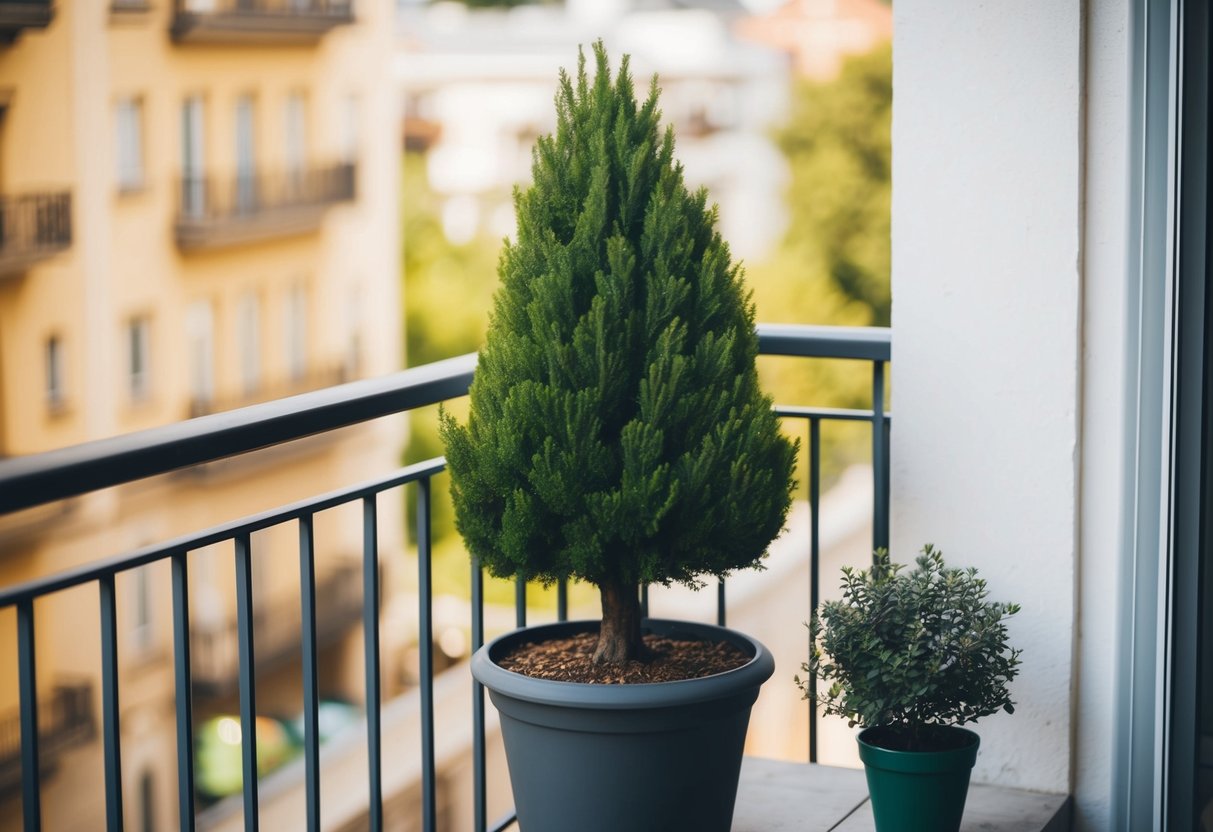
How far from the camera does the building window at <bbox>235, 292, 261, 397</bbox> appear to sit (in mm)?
20906

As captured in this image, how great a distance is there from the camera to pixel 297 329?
2353 cm

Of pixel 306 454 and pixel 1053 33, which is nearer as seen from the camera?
pixel 1053 33

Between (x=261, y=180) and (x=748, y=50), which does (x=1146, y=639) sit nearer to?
(x=261, y=180)

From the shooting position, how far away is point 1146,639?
92.5 inches

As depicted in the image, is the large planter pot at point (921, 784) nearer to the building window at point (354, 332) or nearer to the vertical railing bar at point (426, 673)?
the vertical railing bar at point (426, 673)

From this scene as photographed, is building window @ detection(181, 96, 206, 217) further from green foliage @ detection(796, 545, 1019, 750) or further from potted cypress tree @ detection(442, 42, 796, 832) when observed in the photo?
green foliage @ detection(796, 545, 1019, 750)

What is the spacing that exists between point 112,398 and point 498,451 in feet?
60.1

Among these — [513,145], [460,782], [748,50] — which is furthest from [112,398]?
[748,50]

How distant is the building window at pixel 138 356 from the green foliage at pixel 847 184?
32.8ft

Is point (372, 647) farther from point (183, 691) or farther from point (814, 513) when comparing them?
point (814, 513)

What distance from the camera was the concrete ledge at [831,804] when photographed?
2.40 m

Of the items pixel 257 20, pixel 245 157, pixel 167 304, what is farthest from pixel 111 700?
pixel 245 157

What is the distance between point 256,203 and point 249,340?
2.15m

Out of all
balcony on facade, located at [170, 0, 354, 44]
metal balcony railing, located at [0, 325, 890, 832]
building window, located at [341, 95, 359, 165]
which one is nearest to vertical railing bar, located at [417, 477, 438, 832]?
metal balcony railing, located at [0, 325, 890, 832]
